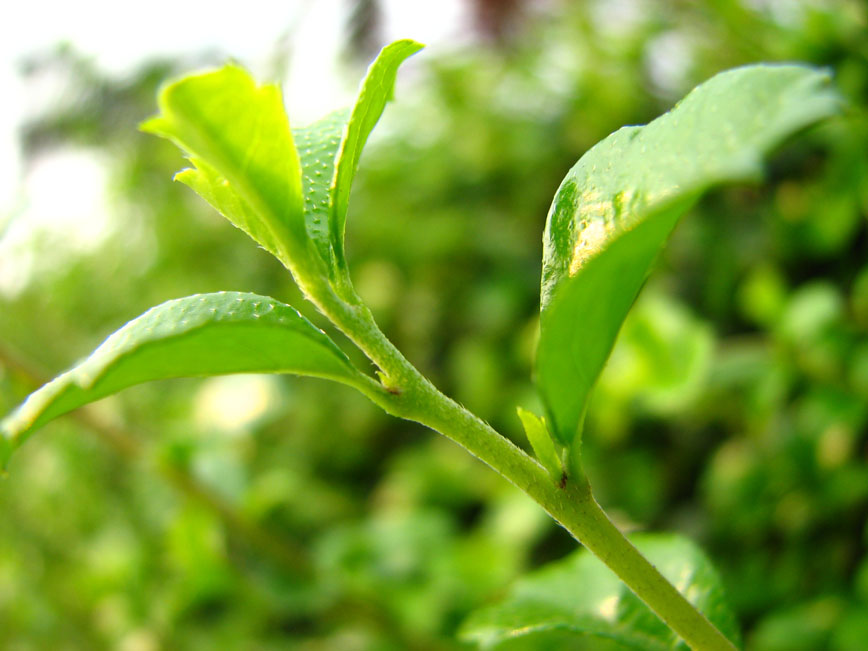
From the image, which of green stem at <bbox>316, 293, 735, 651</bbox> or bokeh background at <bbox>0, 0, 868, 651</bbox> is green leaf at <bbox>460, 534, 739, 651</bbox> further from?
bokeh background at <bbox>0, 0, 868, 651</bbox>

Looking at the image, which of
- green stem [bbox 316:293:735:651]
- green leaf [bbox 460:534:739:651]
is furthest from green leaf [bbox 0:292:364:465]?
green leaf [bbox 460:534:739:651]

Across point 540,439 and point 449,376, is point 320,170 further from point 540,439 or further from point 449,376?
point 449,376

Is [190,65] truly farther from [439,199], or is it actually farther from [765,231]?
[765,231]

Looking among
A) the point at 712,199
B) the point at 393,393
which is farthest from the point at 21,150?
the point at 393,393

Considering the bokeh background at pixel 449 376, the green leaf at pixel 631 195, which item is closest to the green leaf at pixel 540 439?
the green leaf at pixel 631 195

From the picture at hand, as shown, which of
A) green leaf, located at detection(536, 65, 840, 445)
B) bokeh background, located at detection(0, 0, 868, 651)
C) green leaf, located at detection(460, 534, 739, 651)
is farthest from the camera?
bokeh background, located at detection(0, 0, 868, 651)

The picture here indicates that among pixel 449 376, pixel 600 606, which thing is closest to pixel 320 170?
pixel 600 606

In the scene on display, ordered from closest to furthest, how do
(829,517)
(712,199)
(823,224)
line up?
1. (829,517)
2. (823,224)
3. (712,199)
